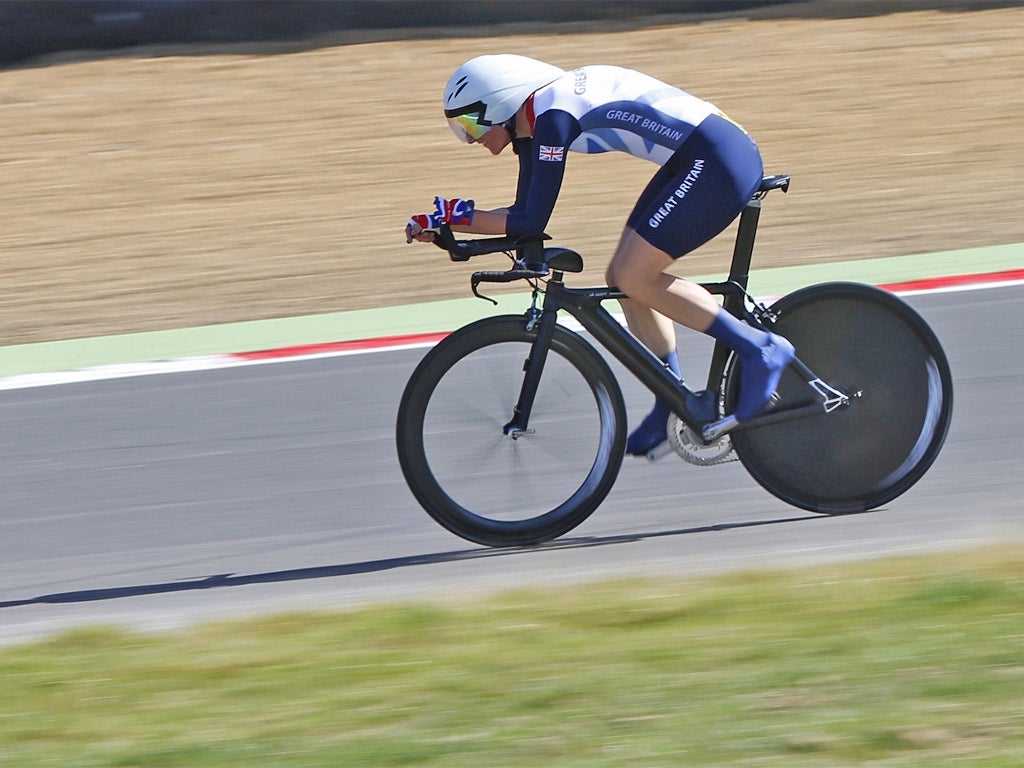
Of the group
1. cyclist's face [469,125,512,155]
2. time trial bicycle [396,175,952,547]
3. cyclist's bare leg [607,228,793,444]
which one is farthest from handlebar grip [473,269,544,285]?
cyclist's face [469,125,512,155]

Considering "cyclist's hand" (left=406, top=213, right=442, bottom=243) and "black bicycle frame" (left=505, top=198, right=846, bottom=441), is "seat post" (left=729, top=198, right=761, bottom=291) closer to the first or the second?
"black bicycle frame" (left=505, top=198, right=846, bottom=441)

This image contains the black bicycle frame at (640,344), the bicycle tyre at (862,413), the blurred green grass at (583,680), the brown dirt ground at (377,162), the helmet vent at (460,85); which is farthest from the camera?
the brown dirt ground at (377,162)

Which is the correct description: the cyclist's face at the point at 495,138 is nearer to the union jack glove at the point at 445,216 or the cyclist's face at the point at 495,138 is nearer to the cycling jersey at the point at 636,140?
the cycling jersey at the point at 636,140

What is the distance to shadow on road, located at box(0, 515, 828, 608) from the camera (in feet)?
18.4

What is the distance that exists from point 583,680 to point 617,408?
160 centimetres

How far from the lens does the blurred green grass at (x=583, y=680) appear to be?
12.2 ft

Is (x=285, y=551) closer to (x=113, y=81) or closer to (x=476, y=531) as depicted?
(x=476, y=531)

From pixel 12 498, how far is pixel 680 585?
10.2 feet

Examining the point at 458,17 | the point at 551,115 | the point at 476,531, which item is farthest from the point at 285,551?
the point at 458,17

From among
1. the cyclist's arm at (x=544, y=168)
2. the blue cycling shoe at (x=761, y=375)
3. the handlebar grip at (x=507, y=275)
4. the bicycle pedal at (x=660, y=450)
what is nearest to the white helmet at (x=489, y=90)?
the cyclist's arm at (x=544, y=168)

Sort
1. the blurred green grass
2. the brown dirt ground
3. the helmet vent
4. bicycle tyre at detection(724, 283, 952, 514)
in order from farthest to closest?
1. the brown dirt ground
2. bicycle tyre at detection(724, 283, 952, 514)
3. the helmet vent
4. the blurred green grass

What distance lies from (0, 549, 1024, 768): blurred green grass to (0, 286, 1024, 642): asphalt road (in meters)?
0.42

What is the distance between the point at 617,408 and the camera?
562 cm

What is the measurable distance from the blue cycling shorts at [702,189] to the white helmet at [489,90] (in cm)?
52
